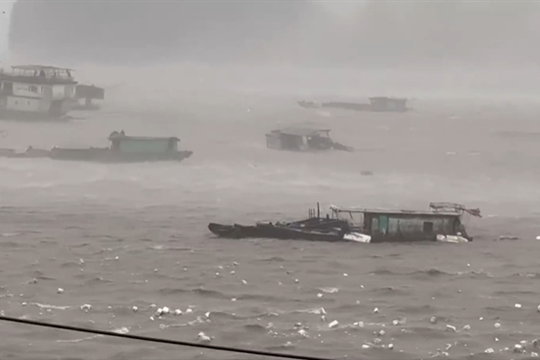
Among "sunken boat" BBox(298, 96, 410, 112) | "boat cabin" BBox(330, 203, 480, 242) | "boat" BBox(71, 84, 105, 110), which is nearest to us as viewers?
"boat cabin" BBox(330, 203, 480, 242)

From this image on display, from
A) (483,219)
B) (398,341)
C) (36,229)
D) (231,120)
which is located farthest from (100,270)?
(483,219)

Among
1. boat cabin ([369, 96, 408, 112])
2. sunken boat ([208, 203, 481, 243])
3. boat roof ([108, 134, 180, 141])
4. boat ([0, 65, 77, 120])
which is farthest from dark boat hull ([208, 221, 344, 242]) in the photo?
boat ([0, 65, 77, 120])

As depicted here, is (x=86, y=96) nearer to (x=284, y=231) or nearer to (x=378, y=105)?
(x=284, y=231)

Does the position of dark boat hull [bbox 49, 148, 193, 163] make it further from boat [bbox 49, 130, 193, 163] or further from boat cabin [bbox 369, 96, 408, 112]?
boat cabin [bbox 369, 96, 408, 112]

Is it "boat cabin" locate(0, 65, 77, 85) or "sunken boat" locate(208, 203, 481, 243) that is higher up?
"boat cabin" locate(0, 65, 77, 85)

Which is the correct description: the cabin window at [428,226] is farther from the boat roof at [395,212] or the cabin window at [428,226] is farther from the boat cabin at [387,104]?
the boat cabin at [387,104]

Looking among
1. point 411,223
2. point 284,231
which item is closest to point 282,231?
Result: point 284,231

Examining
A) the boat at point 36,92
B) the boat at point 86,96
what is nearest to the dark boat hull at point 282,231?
the boat at point 86,96
